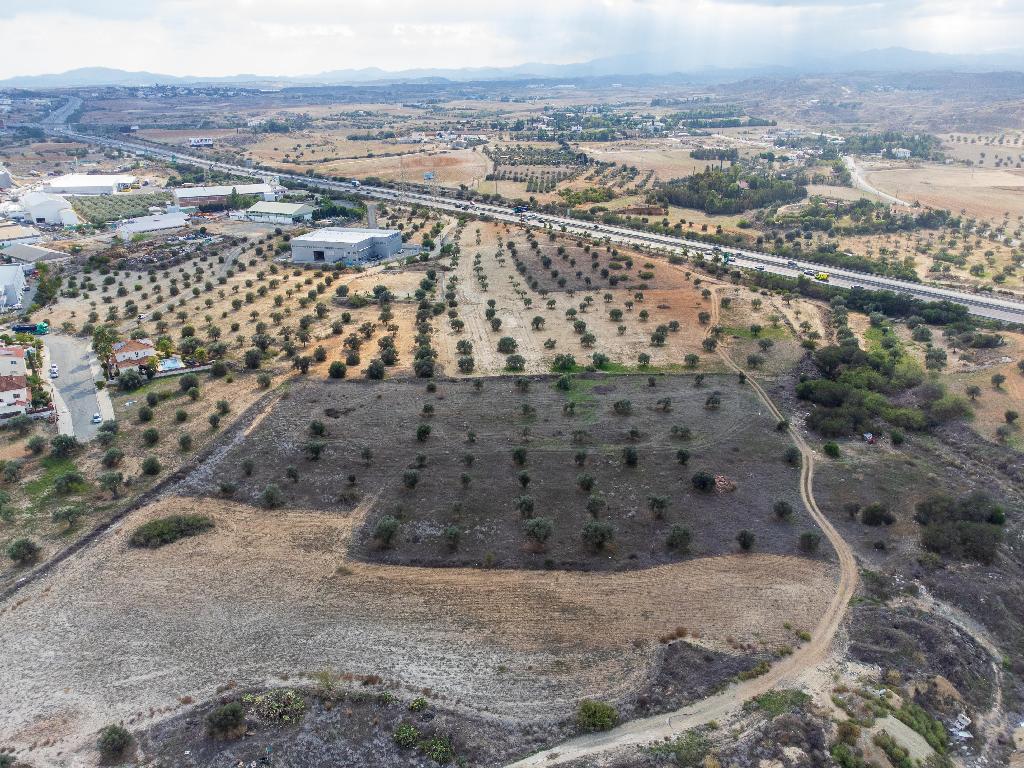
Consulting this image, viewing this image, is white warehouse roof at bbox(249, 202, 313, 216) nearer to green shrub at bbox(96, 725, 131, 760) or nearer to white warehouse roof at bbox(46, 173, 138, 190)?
white warehouse roof at bbox(46, 173, 138, 190)

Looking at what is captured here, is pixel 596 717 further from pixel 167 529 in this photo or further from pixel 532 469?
pixel 167 529

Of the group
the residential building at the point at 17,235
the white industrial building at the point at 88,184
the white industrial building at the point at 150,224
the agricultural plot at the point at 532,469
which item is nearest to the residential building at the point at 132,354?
the agricultural plot at the point at 532,469

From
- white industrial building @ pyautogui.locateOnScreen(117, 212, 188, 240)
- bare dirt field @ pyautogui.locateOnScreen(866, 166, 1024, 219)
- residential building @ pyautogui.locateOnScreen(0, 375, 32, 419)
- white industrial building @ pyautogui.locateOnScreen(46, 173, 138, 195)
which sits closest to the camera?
residential building @ pyautogui.locateOnScreen(0, 375, 32, 419)

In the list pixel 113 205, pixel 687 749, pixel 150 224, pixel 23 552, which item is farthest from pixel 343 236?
pixel 687 749

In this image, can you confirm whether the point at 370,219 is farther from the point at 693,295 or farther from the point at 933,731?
the point at 933,731

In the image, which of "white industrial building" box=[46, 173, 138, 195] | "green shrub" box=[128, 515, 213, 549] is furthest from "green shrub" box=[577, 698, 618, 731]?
"white industrial building" box=[46, 173, 138, 195]

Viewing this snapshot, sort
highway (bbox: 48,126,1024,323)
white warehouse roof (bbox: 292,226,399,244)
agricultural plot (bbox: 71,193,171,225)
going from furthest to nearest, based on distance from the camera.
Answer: agricultural plot (bbox: 71,193,171,225) → white warehouse roof (bbox: 292,226,399,244) → highway (bbox: 48,126,1024,323)
